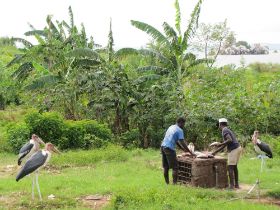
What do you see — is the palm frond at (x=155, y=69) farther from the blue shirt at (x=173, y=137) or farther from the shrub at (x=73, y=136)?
the blue shirt at (x=173, y=137)

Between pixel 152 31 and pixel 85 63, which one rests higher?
pixel 152 31

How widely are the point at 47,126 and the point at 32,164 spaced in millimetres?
7108

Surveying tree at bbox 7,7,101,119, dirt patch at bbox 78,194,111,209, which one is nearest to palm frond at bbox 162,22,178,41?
tree at bbox 7,7,101,119

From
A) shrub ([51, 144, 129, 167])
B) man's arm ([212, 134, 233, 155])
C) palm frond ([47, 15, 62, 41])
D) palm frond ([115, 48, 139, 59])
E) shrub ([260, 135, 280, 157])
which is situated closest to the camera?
man's arm ([212, 134, 233, 155])

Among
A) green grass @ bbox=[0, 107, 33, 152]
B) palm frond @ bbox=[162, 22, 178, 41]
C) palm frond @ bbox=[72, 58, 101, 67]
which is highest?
palm frond @ bbox=[162, 22, 178, 41]

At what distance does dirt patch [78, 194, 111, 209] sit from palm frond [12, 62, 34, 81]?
46.0 feet

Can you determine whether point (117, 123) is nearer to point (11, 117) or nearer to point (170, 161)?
point (11, 117)

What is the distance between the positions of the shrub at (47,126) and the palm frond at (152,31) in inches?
198

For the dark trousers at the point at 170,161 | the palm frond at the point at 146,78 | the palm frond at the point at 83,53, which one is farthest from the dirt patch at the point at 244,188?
the palm frond at the point at 83,53

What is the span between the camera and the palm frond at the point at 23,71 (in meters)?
22.5

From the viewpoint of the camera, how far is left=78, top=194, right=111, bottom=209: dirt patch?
8.87 m

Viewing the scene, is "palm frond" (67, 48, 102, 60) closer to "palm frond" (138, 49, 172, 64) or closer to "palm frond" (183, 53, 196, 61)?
"palm frond" (138, 49, 172, 64)

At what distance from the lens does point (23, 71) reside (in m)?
23.0

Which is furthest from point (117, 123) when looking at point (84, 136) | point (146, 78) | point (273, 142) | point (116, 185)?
point (116, 185)
